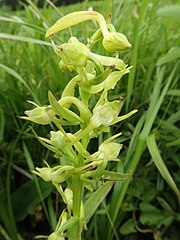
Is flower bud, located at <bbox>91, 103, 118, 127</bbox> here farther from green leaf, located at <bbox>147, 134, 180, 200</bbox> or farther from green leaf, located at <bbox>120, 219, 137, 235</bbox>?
green leaf, located at <bbox>120, 219, 137, 235</bbox>

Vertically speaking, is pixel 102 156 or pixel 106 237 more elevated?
pixel 102 156

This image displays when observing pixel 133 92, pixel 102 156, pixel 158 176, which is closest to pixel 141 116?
pixel 133 92

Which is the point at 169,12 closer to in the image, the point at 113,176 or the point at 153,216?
the point at 113,176

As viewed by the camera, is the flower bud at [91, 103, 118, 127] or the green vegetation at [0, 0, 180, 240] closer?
the flower bud at [91, 103, 118, 127]

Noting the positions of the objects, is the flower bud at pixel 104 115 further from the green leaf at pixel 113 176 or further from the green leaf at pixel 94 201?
the green leaf at pixel 94 201

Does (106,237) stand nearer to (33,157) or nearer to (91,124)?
(33,157)

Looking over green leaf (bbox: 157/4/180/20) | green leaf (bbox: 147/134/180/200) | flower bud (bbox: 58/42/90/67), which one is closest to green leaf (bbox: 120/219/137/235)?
green leaf (bbox: 147/134/180/200)

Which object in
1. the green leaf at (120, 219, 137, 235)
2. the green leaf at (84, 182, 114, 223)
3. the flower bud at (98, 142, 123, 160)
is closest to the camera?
the flower bud at (98, 142, 123, 160)
